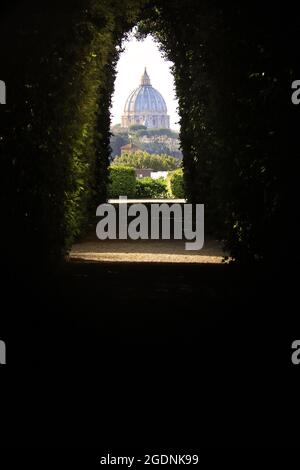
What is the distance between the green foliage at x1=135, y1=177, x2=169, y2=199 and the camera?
48.9m

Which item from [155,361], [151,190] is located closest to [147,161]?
[151,190]

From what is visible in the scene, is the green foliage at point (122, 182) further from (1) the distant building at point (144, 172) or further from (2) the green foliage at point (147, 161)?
(2) the green foliage at point (147, 161)

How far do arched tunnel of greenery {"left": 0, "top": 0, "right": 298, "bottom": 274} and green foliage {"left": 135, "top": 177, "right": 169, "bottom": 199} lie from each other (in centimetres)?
3566

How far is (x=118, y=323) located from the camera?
7.82m

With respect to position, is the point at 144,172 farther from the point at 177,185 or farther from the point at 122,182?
the point at 177,185

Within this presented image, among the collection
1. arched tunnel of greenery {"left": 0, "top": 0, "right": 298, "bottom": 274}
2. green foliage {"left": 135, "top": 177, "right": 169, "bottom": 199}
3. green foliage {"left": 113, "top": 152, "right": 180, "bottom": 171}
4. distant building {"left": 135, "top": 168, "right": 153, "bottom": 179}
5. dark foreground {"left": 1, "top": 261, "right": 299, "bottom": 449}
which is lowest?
dark foreground {"left": 1, "top": 261, "right": 299, "bottom": 449}

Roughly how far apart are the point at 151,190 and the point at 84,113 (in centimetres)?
3620

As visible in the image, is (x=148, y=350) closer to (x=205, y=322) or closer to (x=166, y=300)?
(x=205, y=322)

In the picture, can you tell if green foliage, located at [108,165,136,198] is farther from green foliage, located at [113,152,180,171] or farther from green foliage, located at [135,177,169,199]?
green foliage, located at [113,152,180,171]

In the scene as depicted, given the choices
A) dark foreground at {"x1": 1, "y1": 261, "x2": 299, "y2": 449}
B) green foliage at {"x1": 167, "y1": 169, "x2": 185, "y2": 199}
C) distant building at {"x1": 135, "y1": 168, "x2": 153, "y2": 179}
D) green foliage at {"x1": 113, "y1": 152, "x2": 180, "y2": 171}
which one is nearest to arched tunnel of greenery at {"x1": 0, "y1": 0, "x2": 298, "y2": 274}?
dark foreground at {"x1": 1, "y1": 261, "x2": 299, "y2": 449}

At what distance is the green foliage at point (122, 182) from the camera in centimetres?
4594

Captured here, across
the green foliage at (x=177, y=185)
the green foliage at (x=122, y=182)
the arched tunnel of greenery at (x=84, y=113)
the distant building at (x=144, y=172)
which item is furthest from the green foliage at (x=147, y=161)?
the arched tunnel of greenery at (x=84, y=113)

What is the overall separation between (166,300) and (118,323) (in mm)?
1657

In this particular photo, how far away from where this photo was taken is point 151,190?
162ft
